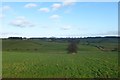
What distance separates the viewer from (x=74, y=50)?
2744 inches

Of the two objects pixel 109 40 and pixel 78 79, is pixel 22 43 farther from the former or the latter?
pixel 78 79

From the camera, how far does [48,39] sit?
10050 centimetres

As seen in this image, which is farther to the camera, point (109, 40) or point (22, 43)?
point (109, 40)

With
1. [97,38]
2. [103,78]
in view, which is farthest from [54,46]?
[103,78]

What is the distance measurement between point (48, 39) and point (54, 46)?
1888 centimetres

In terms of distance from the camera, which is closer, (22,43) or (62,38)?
(22,43)

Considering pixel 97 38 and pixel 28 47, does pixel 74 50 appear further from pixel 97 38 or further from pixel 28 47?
pixel 97 38

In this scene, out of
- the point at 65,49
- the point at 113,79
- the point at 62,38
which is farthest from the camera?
the point at 62,38

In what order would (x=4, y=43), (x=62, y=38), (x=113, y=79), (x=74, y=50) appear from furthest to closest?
(x=62, y=38)
(x=4, y=43)
(x=74, y=50)
(x=113, y=79)

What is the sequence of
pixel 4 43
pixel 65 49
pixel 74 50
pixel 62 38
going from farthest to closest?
pixel 62 38 < pixel 4 43 < pixel 65 49 < pixel 74 50

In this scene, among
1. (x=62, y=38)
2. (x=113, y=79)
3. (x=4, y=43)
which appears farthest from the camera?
(x=62, y=38)

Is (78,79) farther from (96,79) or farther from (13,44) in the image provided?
(13,44)

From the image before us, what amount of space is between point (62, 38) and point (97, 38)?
48.4 ft

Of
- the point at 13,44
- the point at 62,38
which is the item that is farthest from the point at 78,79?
the point at 62,38
